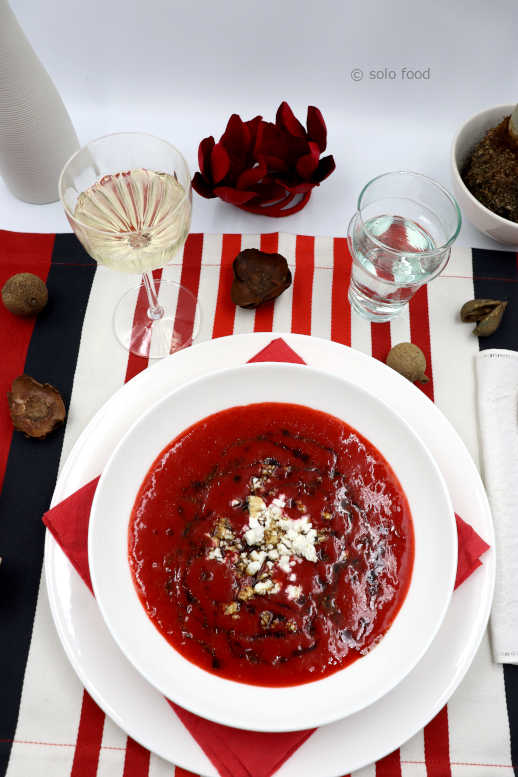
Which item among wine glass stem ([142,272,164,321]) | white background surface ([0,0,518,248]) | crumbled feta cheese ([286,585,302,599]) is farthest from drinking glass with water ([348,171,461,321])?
crumbled feta cheese ([286,585,302,599])

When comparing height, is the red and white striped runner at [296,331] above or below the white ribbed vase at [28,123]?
below

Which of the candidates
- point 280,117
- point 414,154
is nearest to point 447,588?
point 280,117

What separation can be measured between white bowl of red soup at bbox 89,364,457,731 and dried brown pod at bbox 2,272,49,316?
19.8 inches

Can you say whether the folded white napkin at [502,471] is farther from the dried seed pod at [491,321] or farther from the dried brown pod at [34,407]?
the dried brown pod at [34,407]

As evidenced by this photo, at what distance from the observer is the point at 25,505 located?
153cm

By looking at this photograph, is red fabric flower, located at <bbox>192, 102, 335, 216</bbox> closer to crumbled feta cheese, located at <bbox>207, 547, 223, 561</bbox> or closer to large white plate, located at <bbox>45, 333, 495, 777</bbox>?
large white plate, located at <bbox>45, 333, 495, 777</bbox>

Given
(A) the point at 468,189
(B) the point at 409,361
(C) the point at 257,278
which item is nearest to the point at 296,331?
(C) the point at 257,278

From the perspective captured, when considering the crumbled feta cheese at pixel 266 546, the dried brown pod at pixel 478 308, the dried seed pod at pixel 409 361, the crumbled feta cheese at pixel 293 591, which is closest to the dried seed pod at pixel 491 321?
the dried brown pod at pixel 478 308

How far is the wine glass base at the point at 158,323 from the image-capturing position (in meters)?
1.68

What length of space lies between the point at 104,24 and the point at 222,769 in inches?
78.9

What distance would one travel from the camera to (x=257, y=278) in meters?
1.64

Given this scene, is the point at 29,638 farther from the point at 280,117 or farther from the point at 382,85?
the point at 382,85

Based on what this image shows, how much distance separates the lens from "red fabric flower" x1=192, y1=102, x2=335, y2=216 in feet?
5.54

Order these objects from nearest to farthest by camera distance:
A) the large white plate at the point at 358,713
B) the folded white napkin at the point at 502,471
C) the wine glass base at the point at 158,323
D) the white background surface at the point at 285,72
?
the large white plate at the point at 358,713
the folded white napkin at the point at 502,471
the wine glass base at the point at 158,323
the white background surface at the point at 285,72
